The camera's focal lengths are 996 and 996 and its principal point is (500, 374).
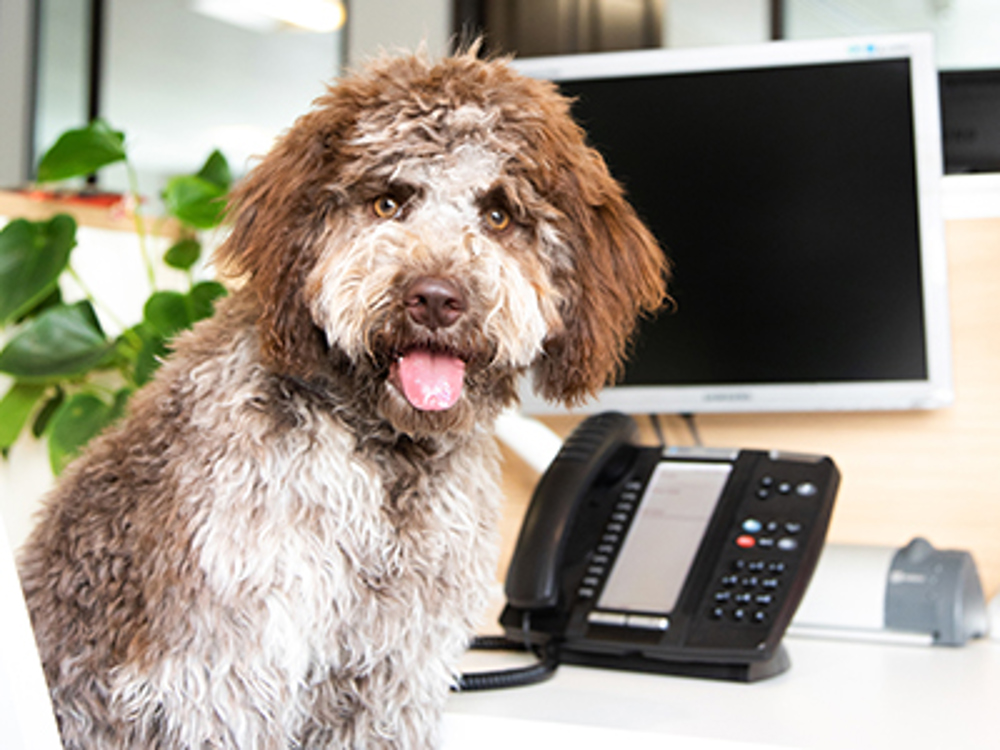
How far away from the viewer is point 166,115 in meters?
5.21

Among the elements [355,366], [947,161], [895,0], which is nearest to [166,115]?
[895,0]

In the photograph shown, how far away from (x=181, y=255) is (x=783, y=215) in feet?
2.68

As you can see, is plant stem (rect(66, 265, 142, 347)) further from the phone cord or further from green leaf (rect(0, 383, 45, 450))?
the phone cord

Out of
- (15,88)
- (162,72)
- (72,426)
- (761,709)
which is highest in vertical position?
(162,72)

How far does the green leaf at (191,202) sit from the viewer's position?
135cm

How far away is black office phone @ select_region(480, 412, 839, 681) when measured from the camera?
807mm

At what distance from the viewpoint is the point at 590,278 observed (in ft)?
2.04

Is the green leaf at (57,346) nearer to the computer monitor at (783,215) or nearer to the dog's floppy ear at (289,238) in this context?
the computer monitor at (783,215)

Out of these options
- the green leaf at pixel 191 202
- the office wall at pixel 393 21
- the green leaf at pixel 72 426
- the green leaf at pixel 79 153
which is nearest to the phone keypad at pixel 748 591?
the green leaf at pixel 72 426

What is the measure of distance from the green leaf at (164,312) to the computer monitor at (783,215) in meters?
0.47

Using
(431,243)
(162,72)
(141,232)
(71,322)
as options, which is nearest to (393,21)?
(162,72)

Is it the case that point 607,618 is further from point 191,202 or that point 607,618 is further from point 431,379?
point 191,202

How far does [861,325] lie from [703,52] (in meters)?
0.35

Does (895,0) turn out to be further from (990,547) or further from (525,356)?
(525,356)
